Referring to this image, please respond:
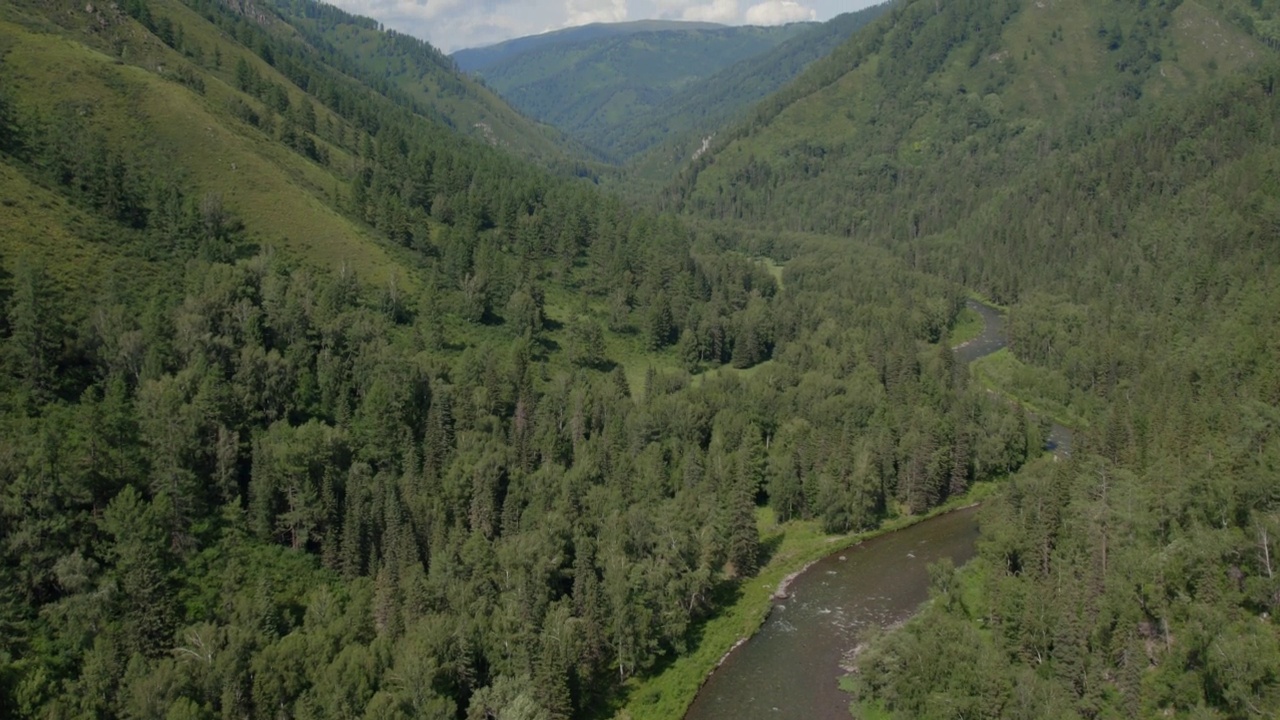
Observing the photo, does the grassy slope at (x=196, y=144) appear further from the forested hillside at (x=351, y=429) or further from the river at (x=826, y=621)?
the river at (x=826, y=621)

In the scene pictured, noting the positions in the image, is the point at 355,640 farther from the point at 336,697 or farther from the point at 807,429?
the point at 807,429

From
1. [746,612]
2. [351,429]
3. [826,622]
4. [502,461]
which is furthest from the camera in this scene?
[351,429]

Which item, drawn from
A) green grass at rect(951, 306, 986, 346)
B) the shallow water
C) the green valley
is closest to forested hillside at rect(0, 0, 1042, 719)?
the green valley

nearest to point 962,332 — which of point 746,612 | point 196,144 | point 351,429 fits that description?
point 746,612

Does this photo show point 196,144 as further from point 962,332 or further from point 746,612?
point 962,332

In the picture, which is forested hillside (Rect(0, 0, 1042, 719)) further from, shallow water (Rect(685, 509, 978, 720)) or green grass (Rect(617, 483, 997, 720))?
shallow water (Rect(685, 509, 978, 720))
